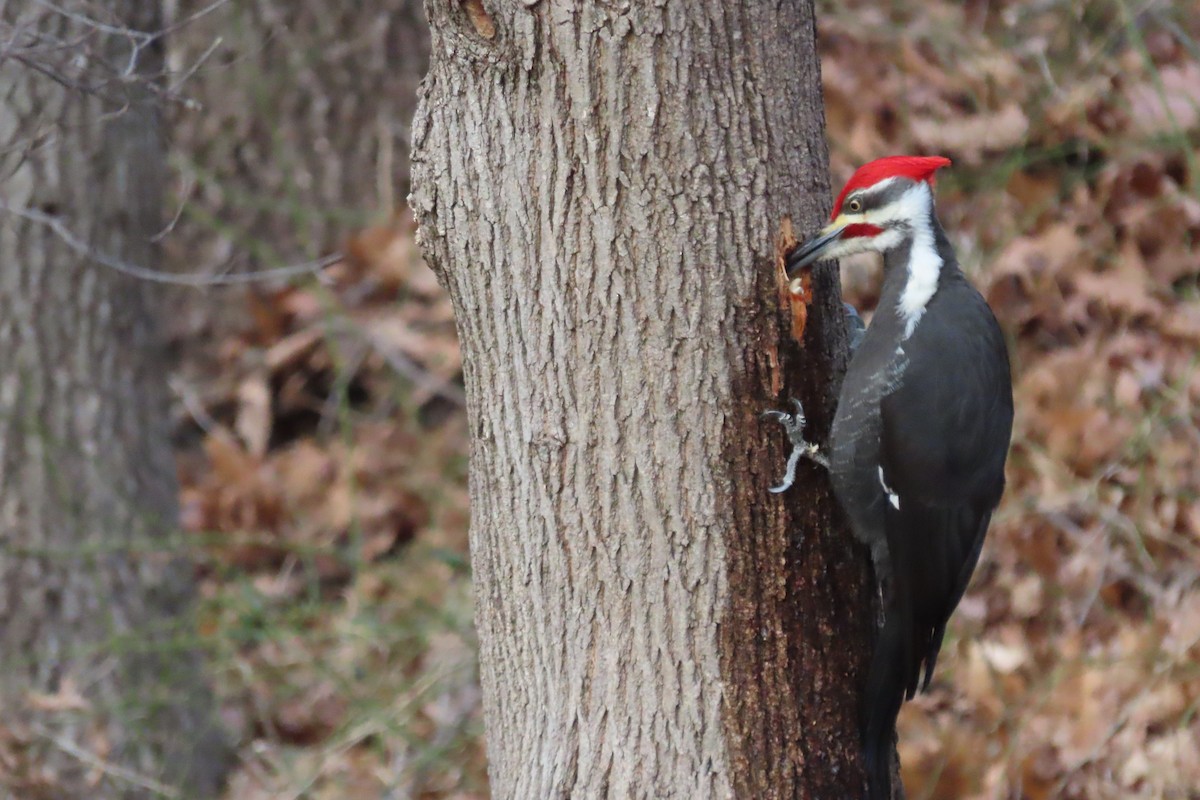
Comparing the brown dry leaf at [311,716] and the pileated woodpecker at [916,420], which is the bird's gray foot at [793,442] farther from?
the brown dry leaf at [311,716]

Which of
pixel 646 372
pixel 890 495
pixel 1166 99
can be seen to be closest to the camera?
pixel 646 372

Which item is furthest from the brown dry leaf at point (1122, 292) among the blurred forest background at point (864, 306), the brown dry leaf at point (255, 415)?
the brown dry leaf at point (255, 415)

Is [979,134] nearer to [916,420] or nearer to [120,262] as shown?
[916,420]

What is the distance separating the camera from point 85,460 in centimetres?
388

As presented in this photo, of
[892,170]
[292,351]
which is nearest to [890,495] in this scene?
[892,170]

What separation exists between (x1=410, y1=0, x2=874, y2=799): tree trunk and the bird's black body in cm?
15

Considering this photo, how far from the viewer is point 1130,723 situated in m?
3.46

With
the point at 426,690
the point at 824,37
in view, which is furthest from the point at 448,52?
the point at 824,37

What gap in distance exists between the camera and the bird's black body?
8.07ft

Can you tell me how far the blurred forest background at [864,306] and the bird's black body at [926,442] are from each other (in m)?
1.06

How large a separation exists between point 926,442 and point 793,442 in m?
0.46

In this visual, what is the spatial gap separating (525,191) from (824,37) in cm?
413

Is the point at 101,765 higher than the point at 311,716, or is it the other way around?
the point at 101,765

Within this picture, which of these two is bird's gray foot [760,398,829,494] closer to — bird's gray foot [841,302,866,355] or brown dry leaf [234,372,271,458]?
bird's gray foot [841,302,866,355]
